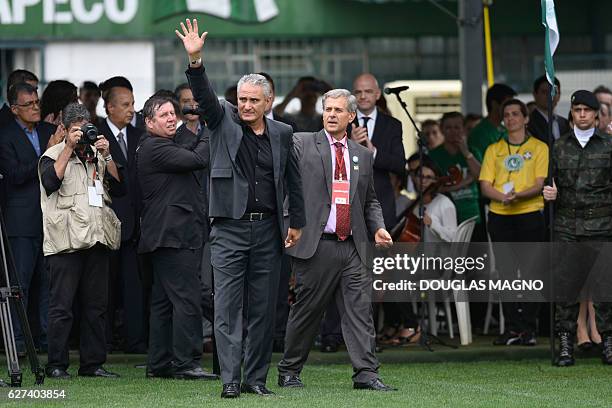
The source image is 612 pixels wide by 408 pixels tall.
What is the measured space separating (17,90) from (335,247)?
3.28 metres

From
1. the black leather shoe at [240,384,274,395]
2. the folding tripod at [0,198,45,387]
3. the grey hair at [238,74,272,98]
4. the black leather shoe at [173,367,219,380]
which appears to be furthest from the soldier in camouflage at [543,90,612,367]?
the folding tripod at [0,198,45,387]

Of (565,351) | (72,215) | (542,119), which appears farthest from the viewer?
(542,119)

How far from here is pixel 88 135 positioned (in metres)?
11.2

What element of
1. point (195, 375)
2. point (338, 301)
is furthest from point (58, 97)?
point (338, 301)

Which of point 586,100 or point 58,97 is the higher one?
point 58,97

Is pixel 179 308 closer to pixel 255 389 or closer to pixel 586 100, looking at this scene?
pixel 255 389

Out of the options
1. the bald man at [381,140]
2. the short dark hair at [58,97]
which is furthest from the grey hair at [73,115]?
the bald man at [381,140]

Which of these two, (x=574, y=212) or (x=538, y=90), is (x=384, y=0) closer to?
(x=538, y=90)

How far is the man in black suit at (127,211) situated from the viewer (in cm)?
1291

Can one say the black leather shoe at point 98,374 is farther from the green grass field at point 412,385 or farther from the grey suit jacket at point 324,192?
the grey suit jacket at point 324,192

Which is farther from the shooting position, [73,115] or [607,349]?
[607,349]

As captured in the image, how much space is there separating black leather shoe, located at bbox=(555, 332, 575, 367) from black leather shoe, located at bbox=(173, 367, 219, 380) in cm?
304

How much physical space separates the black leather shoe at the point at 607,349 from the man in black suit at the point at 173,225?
11.3 feet

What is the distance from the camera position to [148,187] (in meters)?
11.6
